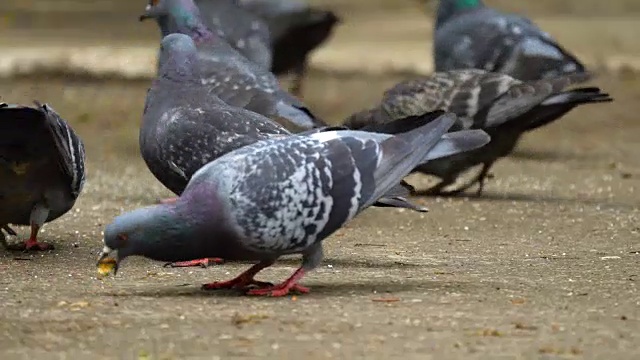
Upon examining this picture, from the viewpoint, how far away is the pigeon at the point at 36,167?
6.00m

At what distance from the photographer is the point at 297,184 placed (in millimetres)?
4992

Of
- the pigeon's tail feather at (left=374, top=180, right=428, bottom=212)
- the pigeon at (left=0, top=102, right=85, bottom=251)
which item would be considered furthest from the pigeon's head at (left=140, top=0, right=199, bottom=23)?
the pigeon's tail feather at (left=374, top=180, right=428, bottom=212)

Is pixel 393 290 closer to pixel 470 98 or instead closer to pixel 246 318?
pixel 246 318

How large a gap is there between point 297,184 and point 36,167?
1732mm

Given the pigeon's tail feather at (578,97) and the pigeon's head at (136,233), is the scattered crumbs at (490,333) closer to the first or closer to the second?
the pigeon's head at (136,233)

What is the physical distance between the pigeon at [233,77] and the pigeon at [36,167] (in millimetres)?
789

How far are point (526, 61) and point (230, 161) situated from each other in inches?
218

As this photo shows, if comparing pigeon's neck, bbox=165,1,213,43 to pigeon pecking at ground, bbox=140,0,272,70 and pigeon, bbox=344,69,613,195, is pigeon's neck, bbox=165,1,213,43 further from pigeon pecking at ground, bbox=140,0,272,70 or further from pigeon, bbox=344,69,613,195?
pigeon pecking at ground, bbox=140,0,272,70

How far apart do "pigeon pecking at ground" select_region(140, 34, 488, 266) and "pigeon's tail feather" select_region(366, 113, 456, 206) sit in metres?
0.82

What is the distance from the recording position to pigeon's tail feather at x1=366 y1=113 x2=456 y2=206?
209 inches

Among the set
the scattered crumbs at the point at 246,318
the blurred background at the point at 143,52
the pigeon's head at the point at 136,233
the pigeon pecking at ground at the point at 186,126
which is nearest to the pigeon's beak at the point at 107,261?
the pigeon's head at the point at 136,233

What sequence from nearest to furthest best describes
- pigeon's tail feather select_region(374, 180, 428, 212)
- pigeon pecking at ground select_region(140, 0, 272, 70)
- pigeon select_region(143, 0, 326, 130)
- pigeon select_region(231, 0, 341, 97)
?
1. pigeon's tail feather select_region(374, 180, 428, 212)
2. pigeon select_region(143, 0, 326, 130)
3. pigeon pecking at ground select_region(140, 0, 272, 70)
4. pigeon select_region(231, 0, 341, 97)

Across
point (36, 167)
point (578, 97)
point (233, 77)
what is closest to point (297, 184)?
point (36, 167)

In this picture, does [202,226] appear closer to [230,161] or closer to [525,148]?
[230,161]
